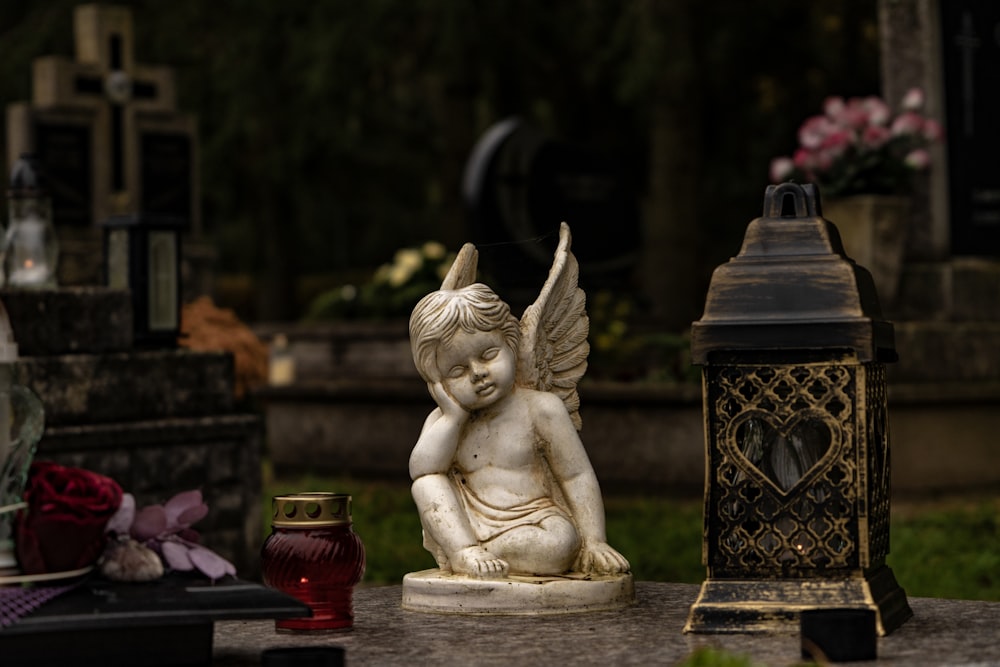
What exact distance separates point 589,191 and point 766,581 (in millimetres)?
9339

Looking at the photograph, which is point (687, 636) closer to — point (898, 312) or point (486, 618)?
point (486, 618)

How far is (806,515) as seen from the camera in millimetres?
4016

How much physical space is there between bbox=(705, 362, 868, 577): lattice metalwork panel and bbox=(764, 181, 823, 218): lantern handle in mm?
407

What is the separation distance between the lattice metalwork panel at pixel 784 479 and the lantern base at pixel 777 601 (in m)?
0.04

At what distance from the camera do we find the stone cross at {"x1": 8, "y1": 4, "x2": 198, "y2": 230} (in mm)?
12859

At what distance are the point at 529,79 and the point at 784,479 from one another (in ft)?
47.3

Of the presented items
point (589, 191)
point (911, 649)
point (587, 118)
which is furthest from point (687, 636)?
point (587, 118)

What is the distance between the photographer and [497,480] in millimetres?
4395

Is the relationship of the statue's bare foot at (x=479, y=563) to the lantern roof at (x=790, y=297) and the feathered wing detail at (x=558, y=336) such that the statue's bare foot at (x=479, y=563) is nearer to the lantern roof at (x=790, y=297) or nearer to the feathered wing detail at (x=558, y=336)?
the feathered wing detail at (x=558, y=336)

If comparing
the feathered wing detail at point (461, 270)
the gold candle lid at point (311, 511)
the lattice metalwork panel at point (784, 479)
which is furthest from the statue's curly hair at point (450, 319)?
the lattice metalwork panel at point (784, 479)

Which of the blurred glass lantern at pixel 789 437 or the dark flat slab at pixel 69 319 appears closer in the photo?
the blurred glass lantern at pixel 789 437

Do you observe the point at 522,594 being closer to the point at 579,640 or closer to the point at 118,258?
the point at 579,640

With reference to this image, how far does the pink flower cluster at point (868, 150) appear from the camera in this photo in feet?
32.2

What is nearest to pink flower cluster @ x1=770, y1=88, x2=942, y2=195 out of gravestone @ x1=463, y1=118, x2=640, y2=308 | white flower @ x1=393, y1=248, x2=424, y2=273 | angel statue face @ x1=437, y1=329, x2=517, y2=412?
gravestone @ x1=463, y1=118, x2=640, y2=308
